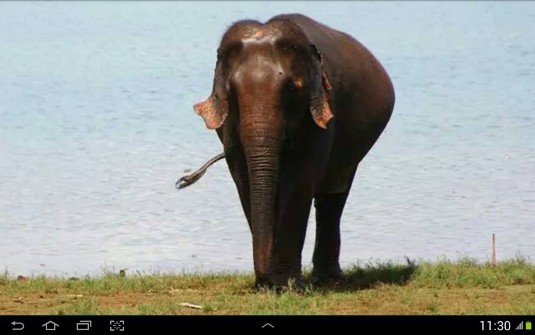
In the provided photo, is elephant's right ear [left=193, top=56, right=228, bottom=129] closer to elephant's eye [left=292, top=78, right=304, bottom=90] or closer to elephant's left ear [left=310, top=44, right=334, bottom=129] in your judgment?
elephant's eye [left=292, top=78, right=304, bottom=90]

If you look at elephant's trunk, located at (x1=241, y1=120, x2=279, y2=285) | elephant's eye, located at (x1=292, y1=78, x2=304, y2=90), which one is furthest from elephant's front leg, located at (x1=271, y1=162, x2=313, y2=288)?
elephant's eye, located at (x1=292, y1=78, x2=304, y2=90)

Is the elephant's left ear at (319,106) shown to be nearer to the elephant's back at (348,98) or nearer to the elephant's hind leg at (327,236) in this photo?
the elephant's back at (348,98)

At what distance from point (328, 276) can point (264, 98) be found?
254cm

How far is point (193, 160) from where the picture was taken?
24.7 m

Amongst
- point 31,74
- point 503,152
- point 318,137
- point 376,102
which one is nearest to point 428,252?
point 376,102

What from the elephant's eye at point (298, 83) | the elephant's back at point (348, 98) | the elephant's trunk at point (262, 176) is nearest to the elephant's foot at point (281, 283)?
the elephant's trunk at point (262, 176)

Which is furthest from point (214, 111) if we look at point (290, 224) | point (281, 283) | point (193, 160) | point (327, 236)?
point (193, 160)

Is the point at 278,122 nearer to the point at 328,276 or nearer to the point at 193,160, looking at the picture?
the point at 328,276

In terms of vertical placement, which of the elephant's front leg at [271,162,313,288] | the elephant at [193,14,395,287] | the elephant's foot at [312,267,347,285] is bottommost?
the elephant's foot at [312,267,347,285]

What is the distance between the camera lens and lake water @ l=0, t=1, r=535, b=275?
1897cm

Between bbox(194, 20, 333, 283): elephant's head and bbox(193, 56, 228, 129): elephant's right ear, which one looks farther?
bbox(193, 56, 228, 129): elephant's right ear

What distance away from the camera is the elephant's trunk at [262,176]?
531 inches

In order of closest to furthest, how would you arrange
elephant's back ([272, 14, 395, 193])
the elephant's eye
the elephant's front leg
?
the elephant's eye → the elephant's front leg → elephant's back ([272, 14, 395, 193])

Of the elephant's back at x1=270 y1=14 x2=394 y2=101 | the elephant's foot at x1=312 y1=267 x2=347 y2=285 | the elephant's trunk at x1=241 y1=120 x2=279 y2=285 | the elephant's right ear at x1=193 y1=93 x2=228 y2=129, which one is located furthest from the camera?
the elephant's foot at x1=312 y1=267 x2=347 y2=285
